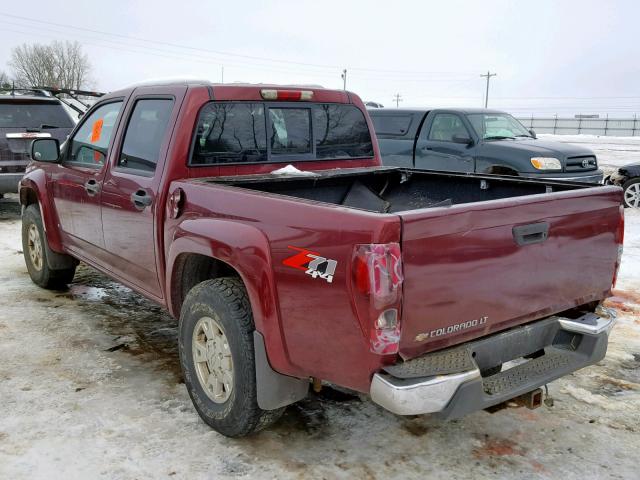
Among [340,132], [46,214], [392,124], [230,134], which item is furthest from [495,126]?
[46,214]

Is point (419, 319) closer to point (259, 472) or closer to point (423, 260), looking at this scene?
point (423, 260)

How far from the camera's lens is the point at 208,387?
11.0 feet

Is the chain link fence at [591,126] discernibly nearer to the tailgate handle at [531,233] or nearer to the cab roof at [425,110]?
the cab roof at [425,110]

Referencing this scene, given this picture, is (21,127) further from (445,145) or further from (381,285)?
(381,285)

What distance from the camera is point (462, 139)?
32.1ft

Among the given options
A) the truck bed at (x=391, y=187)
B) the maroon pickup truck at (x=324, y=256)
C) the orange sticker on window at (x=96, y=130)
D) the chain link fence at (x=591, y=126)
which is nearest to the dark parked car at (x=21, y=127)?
the orange sticker on window at (x=96, y=130)

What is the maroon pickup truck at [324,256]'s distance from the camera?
99.0 inches

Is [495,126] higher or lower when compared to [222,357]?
higher

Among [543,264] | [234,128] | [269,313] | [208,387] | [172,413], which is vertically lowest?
[172,413]

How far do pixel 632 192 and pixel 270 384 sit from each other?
952cm

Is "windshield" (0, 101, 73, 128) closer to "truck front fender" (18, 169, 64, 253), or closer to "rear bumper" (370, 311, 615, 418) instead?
"truck front fender" (18, 169, 64, 253)

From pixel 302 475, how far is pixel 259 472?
0.21 metres

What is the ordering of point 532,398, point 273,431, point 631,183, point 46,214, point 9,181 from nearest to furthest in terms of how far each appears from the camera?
point 532,398 → point 273,431 → point 46,214 → point 9,181 → point 631,183

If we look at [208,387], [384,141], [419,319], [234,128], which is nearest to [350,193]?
[234,128]
